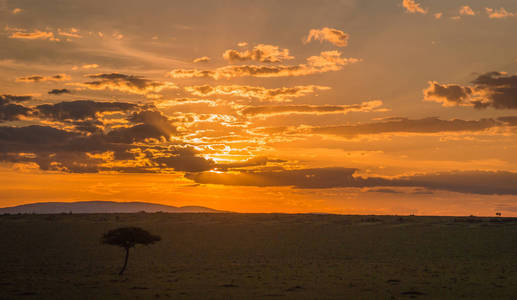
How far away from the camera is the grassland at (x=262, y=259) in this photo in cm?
3694

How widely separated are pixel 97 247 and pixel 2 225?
2972 centimetres

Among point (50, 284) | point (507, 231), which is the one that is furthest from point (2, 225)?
point (507, 231)

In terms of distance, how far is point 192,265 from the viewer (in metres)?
54.4

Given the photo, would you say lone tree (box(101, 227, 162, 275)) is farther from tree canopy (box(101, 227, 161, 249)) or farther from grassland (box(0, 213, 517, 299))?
grassland (box(0, 213, 517, 299))

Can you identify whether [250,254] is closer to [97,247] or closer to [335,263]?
[335,263]

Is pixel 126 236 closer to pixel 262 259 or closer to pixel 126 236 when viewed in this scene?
pixel 126 236

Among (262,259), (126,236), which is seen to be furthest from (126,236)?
(262,259)

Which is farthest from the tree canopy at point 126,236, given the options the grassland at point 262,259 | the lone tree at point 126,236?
the grassland at point 262,259

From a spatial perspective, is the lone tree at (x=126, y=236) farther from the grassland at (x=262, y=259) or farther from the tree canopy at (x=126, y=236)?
the grassland at (x=262, y=259)

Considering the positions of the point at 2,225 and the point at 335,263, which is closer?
the point at 335,263

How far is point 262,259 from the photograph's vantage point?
60.8 meters

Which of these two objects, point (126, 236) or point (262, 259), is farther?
point (262, 259)

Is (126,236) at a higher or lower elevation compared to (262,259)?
A: higher

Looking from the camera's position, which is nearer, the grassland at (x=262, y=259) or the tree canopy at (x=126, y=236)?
the grassland at (x=262, y=259)
